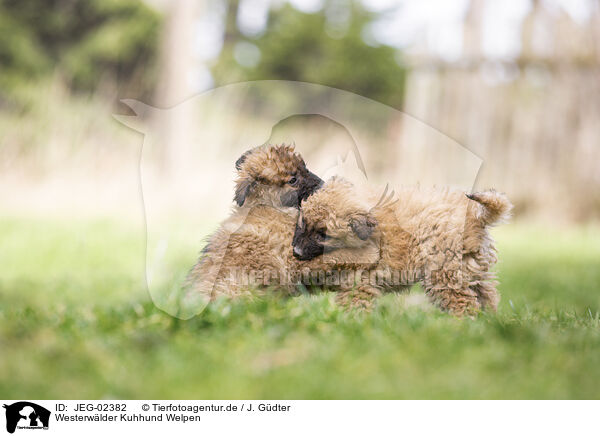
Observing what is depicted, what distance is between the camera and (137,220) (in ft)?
19.0

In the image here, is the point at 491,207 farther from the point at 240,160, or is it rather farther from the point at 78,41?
the point at 78,41

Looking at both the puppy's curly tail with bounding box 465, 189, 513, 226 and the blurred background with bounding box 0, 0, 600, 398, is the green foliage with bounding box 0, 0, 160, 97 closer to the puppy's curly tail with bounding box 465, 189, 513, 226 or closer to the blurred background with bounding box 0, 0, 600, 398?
the blurred background with bounding box 0, 0, 600, 398

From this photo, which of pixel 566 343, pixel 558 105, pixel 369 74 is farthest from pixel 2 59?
pixel 566 343

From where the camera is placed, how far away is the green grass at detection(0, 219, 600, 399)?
76.2 inches

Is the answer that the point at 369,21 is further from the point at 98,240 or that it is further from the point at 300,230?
the point at 300,230

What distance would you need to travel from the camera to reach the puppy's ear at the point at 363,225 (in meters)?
2.70

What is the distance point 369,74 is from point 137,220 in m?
9.33

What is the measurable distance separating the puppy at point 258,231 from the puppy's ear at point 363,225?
219mm

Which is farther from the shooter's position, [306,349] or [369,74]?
[369,74]

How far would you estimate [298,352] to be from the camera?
217 cm

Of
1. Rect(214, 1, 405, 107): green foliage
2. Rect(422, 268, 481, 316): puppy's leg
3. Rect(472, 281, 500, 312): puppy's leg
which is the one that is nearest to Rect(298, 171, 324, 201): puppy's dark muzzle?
Rect(422, 268, 481, 316): puppy's leg

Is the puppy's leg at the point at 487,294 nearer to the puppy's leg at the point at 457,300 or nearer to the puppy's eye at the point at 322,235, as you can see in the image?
the puppy's leg at the point at 457,300
